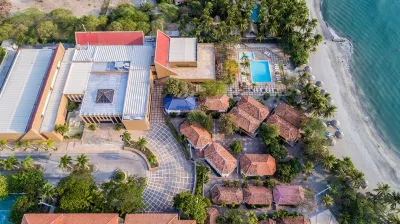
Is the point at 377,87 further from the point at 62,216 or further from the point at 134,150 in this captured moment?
the point at 62,216

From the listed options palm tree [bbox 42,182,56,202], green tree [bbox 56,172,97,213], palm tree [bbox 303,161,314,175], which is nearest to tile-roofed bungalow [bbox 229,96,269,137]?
palm tree [bbox 303,161,314,175]

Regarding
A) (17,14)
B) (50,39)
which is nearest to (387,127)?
(50,39)

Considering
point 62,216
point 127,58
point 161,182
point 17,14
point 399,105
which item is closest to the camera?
point 62,216

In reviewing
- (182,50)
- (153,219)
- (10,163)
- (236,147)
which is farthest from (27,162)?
(236,147)

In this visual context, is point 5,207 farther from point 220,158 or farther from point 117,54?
point 220,158

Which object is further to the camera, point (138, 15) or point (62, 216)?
point (138, 15)

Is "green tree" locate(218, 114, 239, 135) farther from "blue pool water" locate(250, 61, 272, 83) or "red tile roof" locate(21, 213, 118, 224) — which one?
"red tile roof" locate(21, 213, 118, 224)
